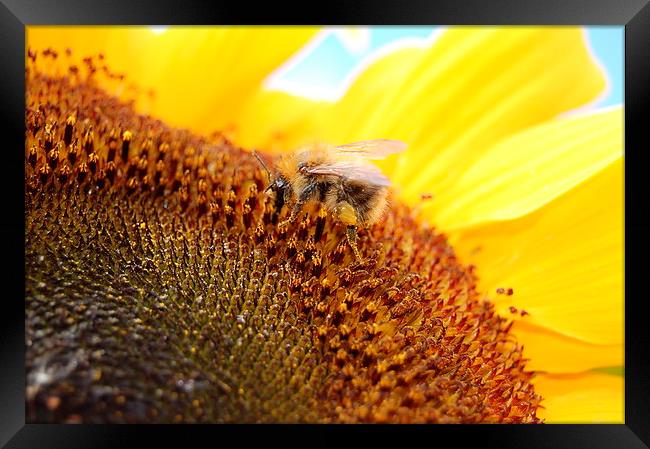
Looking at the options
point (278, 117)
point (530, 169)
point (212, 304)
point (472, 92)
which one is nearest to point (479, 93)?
point (472, 92)

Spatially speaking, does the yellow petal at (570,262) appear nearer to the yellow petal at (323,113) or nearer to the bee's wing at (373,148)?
the bee's wing at (373,148)

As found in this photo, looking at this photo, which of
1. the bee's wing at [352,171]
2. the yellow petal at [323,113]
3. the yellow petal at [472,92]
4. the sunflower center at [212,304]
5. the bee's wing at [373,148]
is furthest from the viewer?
the yellow petal at [323,113]

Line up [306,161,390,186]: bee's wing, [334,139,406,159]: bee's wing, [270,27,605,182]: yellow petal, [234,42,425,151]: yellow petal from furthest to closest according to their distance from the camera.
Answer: [234,42,425,151]: yellow petal, [270,27,605,182]: yellow petal, [334,139,406,159]: bee's wing, [306,161,390,186]: bee's wing

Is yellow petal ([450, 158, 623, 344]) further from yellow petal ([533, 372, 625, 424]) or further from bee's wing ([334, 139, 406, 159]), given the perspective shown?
bee's wing ([334, 139, 406, 159])

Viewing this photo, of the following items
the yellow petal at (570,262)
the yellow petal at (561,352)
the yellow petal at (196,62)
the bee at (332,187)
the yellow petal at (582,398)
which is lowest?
the yellow petal at (582,398)

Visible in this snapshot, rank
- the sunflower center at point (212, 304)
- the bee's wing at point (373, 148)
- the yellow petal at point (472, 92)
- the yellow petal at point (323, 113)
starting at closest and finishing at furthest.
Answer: the sunflower center at point (212, 304), the bee's wing at point (373, 148), the yellow petal at point (472, 92), the yellow petal at point (323, 113)

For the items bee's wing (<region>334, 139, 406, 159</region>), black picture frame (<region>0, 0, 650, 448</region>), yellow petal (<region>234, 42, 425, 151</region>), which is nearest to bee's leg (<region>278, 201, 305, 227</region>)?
bee's wing (<region>334, 139, 406, 159</region>)

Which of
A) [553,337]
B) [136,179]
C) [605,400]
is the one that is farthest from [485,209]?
[136,179]

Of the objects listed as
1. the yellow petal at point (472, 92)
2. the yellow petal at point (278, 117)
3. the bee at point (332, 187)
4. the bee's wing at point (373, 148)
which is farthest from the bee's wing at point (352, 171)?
the yellow petal at point (278, 117)
